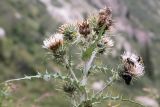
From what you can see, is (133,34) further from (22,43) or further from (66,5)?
(22,43)

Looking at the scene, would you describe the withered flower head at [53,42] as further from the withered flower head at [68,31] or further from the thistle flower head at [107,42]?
the thistle flower head at [107,42]

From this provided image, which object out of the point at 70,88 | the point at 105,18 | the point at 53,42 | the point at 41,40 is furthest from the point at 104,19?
the point at 41,40

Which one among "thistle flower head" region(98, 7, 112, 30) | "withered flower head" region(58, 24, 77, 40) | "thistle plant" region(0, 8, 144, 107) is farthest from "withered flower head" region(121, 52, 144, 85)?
"withered flower head" region(58, 24, 77, 40)

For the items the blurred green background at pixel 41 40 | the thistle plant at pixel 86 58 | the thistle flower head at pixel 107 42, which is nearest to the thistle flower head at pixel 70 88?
the thistle plant at pixel 86 58

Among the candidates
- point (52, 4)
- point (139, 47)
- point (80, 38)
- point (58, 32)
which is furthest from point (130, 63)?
point (139, 47)

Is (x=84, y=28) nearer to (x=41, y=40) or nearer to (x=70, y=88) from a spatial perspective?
(x=70, y=88)

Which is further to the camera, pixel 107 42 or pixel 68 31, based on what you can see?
pixel 107 42

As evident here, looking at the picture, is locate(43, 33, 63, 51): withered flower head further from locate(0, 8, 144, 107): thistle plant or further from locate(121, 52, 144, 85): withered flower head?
locate(121, 52, 144, 85): withered flower head
